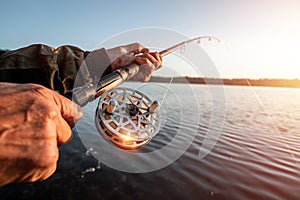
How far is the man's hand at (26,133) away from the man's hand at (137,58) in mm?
2127

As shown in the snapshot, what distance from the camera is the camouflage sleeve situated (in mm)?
2117

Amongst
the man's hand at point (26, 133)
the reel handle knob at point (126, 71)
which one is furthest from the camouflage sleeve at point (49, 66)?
the man's hand at point (26, 133)

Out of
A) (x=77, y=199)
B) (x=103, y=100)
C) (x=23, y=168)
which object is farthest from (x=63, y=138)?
(x=77, y=199)

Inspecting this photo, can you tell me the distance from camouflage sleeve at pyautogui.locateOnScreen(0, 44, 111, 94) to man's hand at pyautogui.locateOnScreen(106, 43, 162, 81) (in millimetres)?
325

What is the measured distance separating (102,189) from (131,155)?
1.29 meters

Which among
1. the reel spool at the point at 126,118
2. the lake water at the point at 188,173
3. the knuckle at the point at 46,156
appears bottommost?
the lake water at the point at 188,173

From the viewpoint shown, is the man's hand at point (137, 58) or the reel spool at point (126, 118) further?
the man's hand at point (137, 58)

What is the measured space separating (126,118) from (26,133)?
0.86 meters

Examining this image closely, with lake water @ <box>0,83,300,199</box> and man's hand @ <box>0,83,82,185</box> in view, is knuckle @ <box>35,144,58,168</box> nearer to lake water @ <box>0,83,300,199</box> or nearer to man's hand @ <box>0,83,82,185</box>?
man's hand @ <box>0,83,82,185</box>

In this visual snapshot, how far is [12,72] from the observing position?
2111 mm

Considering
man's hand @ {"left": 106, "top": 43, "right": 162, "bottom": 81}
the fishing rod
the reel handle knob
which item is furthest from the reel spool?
man's hand @ {"left": 106, "top": 43, "right": 162, "bottom": 81}

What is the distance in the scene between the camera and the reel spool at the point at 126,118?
1402mm

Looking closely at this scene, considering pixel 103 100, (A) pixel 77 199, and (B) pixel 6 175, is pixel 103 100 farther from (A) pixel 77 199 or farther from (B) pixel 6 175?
(A) pixel 77 199

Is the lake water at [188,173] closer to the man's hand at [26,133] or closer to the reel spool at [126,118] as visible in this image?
the reel spool at [126,118]
